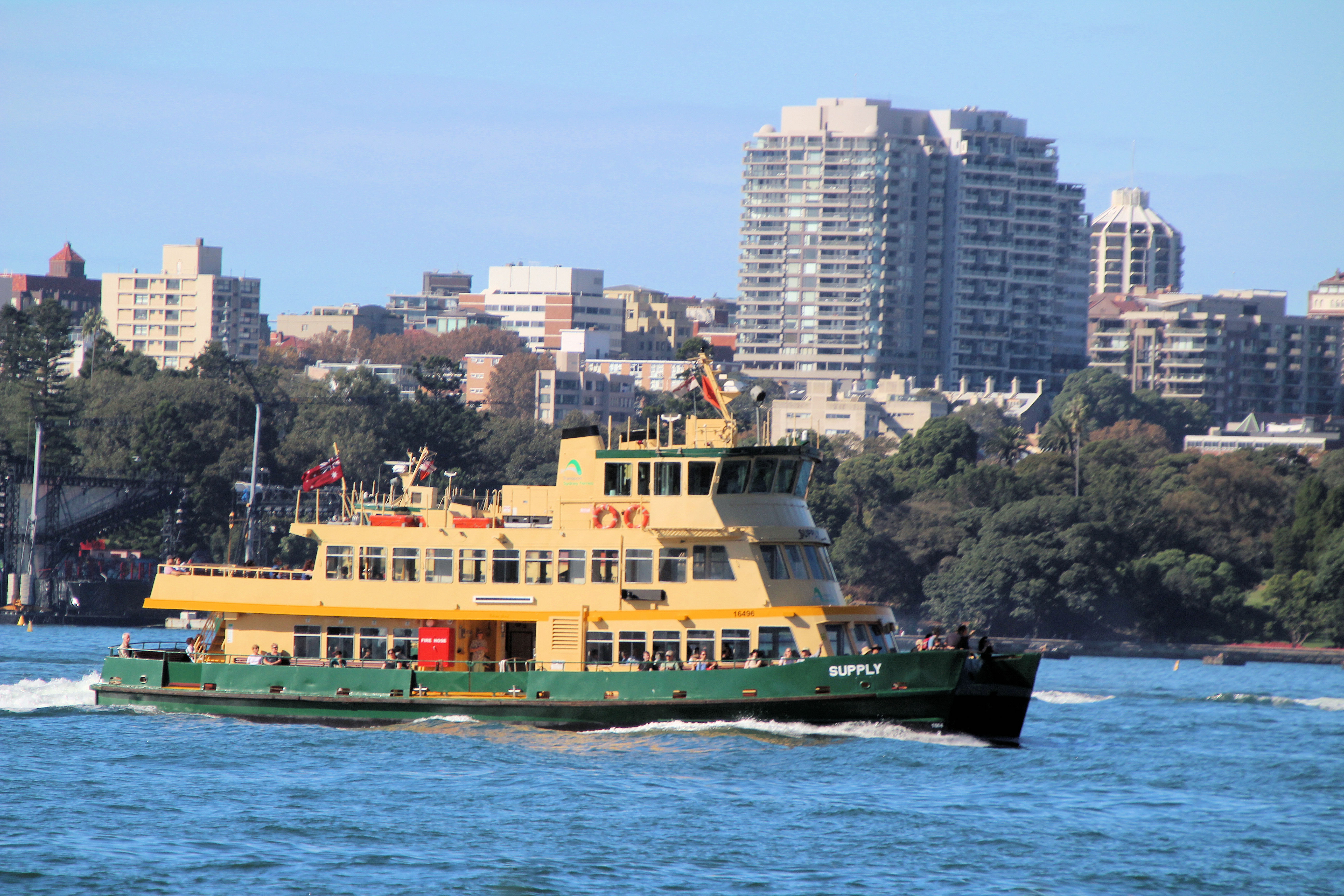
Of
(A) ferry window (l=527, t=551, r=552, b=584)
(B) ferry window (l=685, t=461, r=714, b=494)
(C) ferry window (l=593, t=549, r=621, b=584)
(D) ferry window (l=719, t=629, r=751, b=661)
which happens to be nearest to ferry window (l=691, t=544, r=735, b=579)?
(B) ferry window (l=685, t=461, r=714, b=494)

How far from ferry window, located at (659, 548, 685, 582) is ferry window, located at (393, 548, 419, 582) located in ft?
20.8

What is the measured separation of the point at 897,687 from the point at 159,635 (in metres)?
66.0

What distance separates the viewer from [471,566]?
44844mm

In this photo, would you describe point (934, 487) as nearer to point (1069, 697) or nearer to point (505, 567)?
point (1069, 697)

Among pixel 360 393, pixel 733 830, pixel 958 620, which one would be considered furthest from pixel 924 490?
pixel 733 830

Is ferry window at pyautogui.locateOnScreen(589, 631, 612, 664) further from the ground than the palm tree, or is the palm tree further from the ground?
the palm tree

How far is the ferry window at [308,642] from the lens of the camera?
4556 cm

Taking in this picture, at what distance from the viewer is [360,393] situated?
14675 cm

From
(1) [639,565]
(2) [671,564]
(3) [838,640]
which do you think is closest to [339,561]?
(1) [639,565]

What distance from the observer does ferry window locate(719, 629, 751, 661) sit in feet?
140

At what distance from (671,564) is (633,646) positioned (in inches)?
88.0

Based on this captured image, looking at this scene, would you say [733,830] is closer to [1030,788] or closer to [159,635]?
[1030,788]

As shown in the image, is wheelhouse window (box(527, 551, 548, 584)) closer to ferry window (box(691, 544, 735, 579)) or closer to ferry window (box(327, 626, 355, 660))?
ferry window (box(691, 544, 735, 579))

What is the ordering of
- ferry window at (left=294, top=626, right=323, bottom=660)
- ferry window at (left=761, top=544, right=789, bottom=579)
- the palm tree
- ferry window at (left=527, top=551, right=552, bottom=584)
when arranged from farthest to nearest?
the palm tree, ferry window at (left=294, top=626, right=323, bottom=660), ferry window at (left=527, top=551, right=552, bottom=584), ferry window at (left=761, top=544, right=789, bottom=579)
